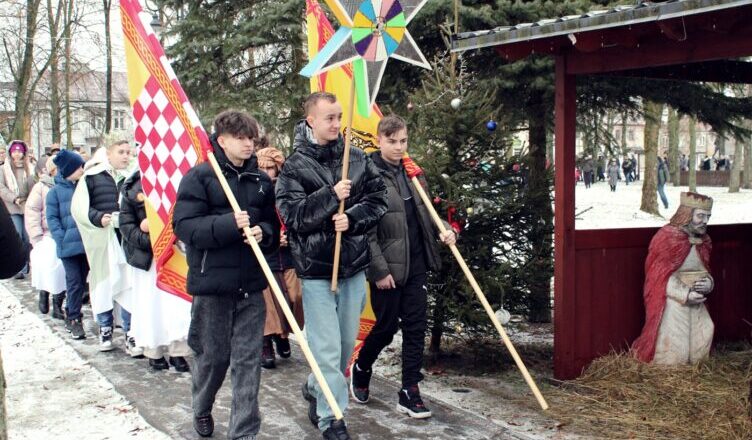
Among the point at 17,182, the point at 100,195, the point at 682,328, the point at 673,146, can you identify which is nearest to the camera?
the point at 682,328

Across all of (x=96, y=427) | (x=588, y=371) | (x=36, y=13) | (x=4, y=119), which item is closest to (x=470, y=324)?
(x=588, y=371)

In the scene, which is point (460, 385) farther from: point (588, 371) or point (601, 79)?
point (601, 79)

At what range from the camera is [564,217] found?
6.22 m

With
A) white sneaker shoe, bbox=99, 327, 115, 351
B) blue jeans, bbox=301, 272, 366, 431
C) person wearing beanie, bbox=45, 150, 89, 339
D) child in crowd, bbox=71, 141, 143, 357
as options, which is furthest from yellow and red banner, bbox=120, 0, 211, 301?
person wearing beanie, bbox=45, 150, 89, 339

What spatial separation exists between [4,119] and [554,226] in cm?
3107

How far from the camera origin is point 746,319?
764 centimetres

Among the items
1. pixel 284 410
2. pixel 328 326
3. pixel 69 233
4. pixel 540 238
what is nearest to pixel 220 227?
pixel 328 326

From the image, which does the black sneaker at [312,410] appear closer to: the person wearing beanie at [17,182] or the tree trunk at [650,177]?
the person wearing beanie at [17,182]

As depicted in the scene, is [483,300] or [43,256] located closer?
[483,300]

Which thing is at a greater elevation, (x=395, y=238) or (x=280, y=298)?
(x=395, y=238)

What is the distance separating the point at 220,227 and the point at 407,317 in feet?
5.48

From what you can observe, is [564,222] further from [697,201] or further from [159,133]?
[159,133]

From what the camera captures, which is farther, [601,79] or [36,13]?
[36,13]

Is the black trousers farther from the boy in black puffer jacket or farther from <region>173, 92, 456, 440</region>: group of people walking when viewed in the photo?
the boy in black puffer jacket
